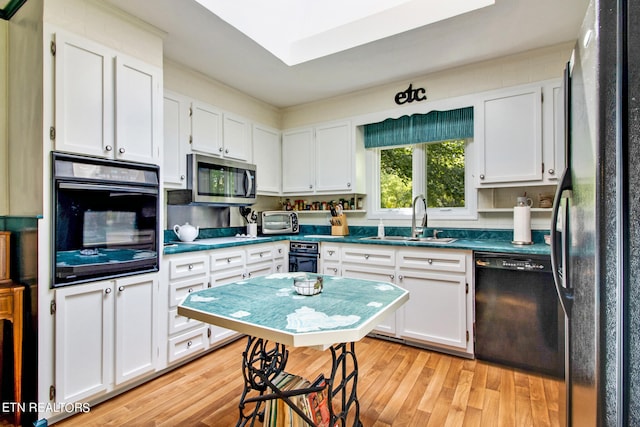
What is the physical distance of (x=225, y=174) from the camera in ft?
10.2

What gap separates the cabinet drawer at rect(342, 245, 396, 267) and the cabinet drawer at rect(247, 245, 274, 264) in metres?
0.77

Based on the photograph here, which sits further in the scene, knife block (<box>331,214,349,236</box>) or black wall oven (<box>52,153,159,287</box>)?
knife block (<box>331,214,349,236</box>)

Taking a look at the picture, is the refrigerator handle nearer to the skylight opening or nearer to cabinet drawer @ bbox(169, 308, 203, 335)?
the skylight opening

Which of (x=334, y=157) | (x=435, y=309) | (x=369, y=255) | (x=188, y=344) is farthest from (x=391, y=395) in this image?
(x=334, y=157)

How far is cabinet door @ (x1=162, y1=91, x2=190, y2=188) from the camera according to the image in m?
2.73

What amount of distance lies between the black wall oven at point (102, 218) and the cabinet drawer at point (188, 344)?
2.03ft

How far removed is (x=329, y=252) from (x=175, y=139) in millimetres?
1799

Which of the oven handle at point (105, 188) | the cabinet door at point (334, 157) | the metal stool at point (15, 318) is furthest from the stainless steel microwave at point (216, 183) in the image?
Answer: the metal stool at point (15, 318)

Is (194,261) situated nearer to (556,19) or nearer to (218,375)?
(218,375)

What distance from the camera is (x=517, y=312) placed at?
7.62 feet

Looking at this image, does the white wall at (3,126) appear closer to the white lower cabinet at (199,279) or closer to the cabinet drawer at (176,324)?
the white lower cabinet at (199,279)

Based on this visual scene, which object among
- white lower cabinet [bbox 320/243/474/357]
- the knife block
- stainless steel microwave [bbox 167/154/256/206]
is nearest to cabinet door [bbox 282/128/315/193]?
the knife block

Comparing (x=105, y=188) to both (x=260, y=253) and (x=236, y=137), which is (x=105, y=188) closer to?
(x=260, y=253)

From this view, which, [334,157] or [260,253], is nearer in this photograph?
[260,253]
